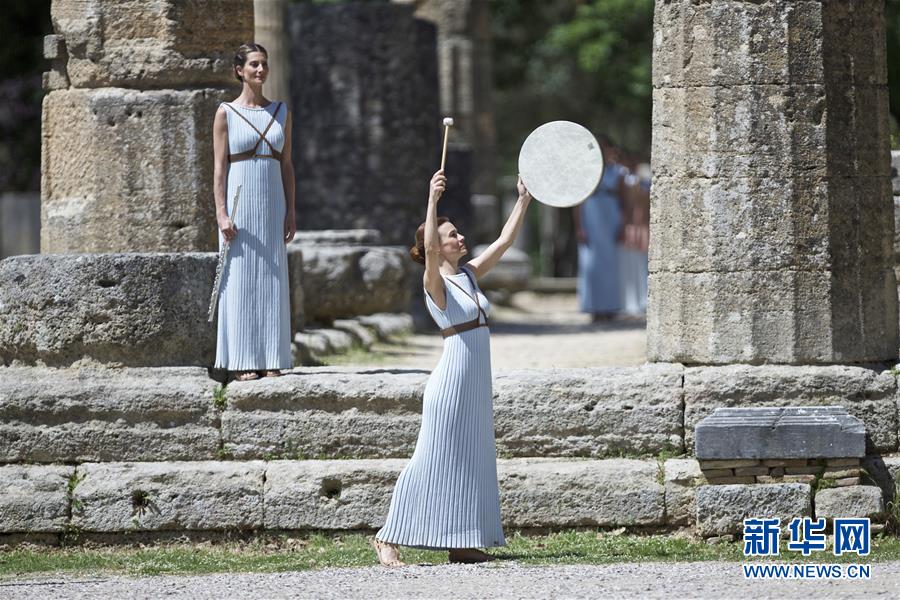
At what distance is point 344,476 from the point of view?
8.20 metres

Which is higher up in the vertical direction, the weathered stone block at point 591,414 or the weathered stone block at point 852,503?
the weathered stone block at point 591,414

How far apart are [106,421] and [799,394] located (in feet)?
11.4

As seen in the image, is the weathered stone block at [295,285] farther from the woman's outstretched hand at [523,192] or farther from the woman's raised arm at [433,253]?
the woman's raised arm at [433,253]

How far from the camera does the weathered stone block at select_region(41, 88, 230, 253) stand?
9.45m

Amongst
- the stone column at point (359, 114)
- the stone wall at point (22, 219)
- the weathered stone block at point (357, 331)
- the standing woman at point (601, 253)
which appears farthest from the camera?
the stone wall at point (22, 219)

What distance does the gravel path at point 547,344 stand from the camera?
1219 cm

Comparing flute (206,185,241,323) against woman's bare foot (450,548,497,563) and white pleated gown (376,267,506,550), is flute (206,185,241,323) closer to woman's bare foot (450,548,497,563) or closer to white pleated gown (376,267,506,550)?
white pleated gown (376,267,506,550)

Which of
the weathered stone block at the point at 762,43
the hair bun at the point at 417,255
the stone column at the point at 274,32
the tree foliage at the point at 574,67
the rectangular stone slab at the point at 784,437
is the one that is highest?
the tree foliage at the point at 574,67

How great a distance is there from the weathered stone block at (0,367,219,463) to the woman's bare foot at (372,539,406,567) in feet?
4.36

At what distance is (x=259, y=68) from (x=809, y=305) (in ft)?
10.1

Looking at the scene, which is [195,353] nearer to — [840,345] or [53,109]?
[53,109]

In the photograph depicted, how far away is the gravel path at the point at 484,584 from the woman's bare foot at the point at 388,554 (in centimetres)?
10

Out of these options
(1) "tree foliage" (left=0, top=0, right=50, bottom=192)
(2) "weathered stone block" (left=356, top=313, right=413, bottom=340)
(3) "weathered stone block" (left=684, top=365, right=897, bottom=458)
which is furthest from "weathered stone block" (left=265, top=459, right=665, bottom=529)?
(1) "tree foliage" (left=0, top=0, right=50, bottom=192)

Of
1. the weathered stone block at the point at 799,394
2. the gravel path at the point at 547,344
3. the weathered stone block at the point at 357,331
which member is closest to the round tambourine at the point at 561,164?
the weathered stone block at the point at 799,394
